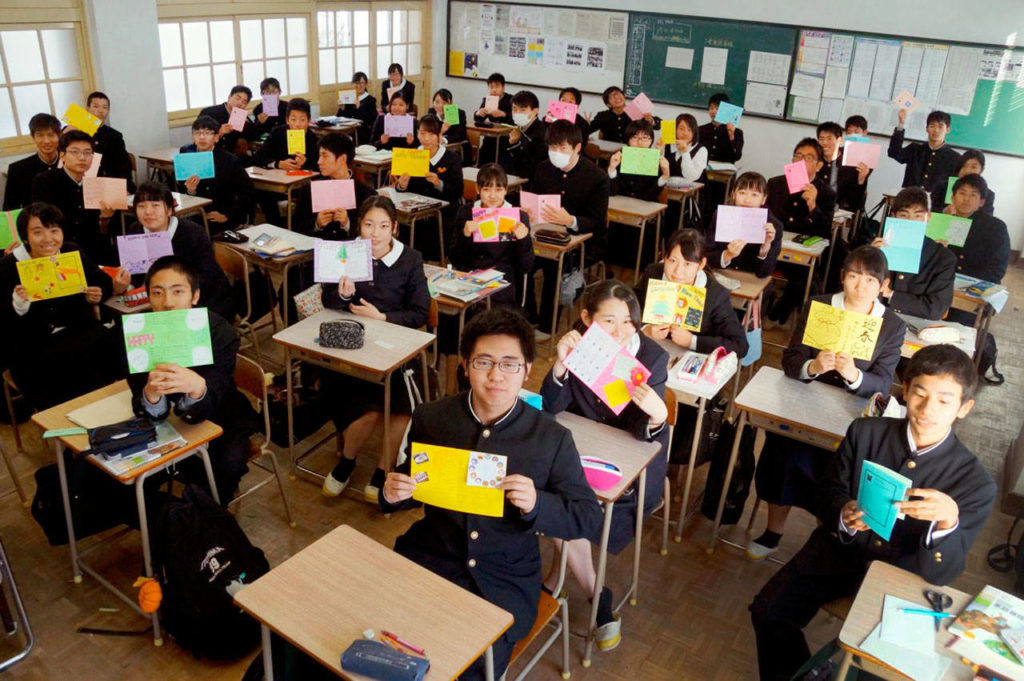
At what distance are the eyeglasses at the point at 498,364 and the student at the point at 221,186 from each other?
14.9 feet

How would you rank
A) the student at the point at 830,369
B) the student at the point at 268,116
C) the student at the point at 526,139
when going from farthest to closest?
the student at the point at 268,116 → the student at the point at 526,139 → the student at the point at 830,369

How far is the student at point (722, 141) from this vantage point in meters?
8.72

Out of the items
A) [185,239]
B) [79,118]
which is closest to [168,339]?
[185,239]

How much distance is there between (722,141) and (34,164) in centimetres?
663

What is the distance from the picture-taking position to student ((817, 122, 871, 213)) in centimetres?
701

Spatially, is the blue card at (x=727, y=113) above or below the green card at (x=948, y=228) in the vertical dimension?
above

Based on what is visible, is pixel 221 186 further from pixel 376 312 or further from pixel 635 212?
pixel 635 212

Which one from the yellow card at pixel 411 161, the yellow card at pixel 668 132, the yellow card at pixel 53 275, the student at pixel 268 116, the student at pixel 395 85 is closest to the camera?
the yellow card at pixel 53 275

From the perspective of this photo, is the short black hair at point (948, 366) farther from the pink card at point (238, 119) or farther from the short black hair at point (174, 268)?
the pink card at point (238, 119)

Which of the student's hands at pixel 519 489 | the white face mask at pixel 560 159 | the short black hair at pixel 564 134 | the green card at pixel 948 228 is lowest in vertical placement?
the student's hands at pixel 519 489

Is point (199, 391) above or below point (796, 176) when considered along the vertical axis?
below

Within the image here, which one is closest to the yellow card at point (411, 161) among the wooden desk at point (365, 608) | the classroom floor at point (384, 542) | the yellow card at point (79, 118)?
the yellow card at point (79, 118)

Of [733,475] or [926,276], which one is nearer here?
[733,475]

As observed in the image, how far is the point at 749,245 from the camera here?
5.27 m
